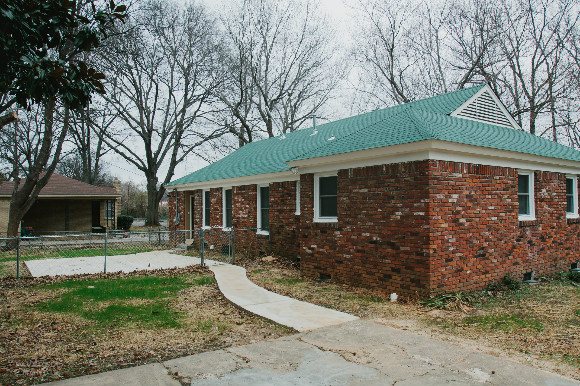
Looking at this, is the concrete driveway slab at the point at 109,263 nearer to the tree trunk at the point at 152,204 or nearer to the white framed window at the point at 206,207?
the white framed window at the point at 206,207

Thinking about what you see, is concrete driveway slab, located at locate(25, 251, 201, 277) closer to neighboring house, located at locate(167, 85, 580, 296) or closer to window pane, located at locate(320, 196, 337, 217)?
neighboring house, located at locate(167, 85, 580, 296)

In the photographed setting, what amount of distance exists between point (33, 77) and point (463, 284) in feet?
26.2

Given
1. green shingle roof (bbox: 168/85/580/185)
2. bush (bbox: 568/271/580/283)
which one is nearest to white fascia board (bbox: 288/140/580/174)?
green shingle roof (bbox: 168/85/580/185)

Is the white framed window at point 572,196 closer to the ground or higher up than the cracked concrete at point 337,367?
higher up

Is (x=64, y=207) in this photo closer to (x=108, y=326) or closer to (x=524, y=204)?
(x=108, y=326)

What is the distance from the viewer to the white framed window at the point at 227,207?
17109 millimetres

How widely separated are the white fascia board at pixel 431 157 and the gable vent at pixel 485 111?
1986 millimetres

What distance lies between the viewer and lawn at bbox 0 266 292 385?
5125 millimetres

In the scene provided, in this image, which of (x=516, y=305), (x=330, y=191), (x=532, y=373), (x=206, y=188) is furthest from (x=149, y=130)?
(x=532, y=373)

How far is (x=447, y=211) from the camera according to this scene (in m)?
8.21

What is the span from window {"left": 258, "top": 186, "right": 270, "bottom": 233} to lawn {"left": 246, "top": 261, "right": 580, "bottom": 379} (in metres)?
4.45

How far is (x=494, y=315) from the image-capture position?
23.8 feet

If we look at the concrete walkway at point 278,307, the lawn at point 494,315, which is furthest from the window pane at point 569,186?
the concrete walkway at point 278,307

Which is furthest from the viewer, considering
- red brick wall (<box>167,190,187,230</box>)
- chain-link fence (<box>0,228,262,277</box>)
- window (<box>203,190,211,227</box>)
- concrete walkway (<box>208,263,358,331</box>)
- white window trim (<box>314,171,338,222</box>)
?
red brick wall (<box>167,190,187,230</box>)
